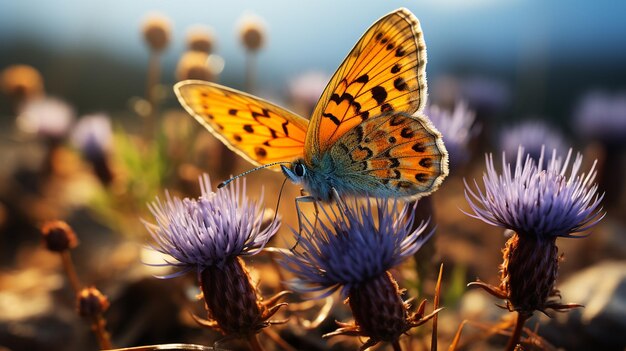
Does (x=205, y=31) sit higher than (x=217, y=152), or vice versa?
(x=205, y=31)

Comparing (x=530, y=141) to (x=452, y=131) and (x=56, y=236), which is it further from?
(x=56, y=236)

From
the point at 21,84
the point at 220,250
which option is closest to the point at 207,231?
Result: the point at 220,250

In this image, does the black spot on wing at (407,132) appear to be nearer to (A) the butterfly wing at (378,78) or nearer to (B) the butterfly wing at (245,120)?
(A) the butterfly wing at (378,78)

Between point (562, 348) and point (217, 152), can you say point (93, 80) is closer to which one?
point (217, 152)

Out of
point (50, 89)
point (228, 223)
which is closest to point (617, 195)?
point (228, 223)

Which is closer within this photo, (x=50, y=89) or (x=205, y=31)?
(x=205, y=31)

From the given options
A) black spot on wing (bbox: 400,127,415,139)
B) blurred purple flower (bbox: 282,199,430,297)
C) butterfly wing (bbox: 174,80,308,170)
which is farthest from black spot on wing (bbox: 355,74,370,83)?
blurred purple flower (bbox: 282,199,430,297)
